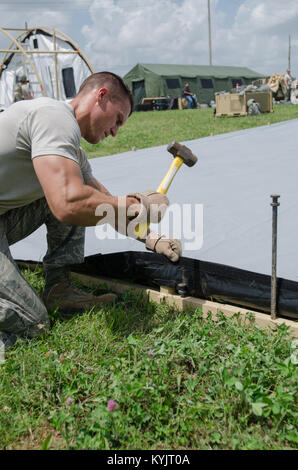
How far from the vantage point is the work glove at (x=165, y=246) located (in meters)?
2.20

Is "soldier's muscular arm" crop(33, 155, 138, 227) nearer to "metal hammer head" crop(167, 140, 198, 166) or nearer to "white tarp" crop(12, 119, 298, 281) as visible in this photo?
"metal hammer head" crop(167, 140, 198, 166)

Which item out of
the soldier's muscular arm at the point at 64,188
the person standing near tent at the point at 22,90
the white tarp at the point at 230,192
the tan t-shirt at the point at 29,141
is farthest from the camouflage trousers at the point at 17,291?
the person standing near tent at the point at 22,90

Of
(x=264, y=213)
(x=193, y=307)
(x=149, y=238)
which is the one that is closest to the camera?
(x=193, y=307)

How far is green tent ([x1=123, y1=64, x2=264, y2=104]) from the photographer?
81.1 feet

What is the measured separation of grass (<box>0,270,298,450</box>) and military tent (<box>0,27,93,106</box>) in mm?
12956

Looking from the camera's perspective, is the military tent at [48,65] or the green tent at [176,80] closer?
the military tent at [48,65]

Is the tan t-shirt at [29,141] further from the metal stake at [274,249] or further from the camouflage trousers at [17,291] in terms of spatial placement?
the metal stake at [274,249]

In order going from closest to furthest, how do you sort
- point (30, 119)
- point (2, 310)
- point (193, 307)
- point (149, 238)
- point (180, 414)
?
point (180, 414)
point (30, 119)
point (2, 310)
point (193, 307)
point (149, 238)

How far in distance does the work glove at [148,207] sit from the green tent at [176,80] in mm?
23844

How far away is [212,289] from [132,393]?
2.66 feet

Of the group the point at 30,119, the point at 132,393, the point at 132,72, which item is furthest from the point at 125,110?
the point at 132,72

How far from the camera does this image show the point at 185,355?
171cm

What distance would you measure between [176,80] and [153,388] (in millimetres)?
25651
